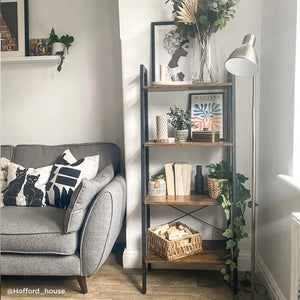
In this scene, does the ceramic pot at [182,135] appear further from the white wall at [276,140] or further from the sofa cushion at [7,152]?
the sofa cushion at [7,152]

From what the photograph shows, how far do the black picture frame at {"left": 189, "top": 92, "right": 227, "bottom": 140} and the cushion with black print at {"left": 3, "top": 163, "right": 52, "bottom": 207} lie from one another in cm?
118

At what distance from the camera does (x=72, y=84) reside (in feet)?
9.27

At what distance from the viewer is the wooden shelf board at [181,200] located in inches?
79.0

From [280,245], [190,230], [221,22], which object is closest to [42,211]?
[190,230]

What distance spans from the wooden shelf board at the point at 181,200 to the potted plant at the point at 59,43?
1.43m

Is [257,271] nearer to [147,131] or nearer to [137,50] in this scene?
[147,131]

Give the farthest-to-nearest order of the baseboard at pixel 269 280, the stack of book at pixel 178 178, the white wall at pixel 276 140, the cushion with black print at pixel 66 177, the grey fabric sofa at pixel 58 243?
the cushion with black print at pixel 66 177
the stack of book at pixel 178 178
the grey fabric sofa at pixel 58 243
the baseboard at pixel 269 280
the white wall at pixel 276 140

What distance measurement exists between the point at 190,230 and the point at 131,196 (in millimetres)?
497

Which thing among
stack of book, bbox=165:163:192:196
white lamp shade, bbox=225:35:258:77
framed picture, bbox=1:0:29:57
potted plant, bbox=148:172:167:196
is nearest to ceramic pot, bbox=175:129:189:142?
stack of book, bbox=165:163:192:196

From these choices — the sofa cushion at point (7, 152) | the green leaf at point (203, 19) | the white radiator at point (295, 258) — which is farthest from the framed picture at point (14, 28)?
the white radiator at point (295, 258)

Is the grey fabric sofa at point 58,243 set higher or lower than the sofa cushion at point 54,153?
lower

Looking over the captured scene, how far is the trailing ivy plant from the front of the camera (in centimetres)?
197

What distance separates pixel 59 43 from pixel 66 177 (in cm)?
117

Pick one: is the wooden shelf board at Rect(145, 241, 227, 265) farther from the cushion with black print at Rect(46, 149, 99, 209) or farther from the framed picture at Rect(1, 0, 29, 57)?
the framed picture at Rect(1, 0, 29, 57)
